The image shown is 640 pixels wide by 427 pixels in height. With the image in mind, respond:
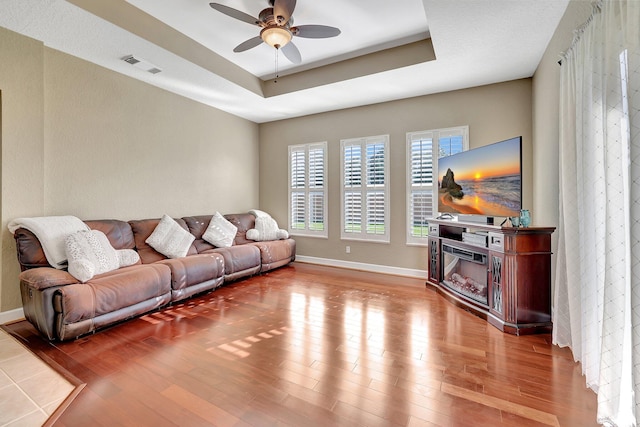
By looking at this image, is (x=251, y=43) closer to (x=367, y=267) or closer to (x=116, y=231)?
(x=116, y=231)

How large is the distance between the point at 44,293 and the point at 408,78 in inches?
182

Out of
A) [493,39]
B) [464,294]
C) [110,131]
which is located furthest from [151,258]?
[493,39]

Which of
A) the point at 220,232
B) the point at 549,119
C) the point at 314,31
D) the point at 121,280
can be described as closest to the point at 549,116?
the point at 549,119

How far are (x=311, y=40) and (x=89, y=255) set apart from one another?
345 cm

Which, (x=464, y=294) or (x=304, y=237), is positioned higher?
(x=304, y=237)

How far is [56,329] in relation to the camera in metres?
2.50

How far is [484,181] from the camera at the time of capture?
3.27 m

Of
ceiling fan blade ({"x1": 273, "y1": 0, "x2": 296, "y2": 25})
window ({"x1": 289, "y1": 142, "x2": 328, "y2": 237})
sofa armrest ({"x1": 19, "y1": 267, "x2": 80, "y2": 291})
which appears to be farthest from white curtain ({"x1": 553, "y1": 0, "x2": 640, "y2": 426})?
sofa armrest ({"x1": 19, "y1": 267, "x2": 80, "y2": 291})

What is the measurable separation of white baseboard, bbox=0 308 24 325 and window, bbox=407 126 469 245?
497 cm

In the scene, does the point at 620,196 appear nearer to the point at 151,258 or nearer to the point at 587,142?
the point at 587,142

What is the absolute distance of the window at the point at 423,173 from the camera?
178 inches

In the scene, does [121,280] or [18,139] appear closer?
[121,280]

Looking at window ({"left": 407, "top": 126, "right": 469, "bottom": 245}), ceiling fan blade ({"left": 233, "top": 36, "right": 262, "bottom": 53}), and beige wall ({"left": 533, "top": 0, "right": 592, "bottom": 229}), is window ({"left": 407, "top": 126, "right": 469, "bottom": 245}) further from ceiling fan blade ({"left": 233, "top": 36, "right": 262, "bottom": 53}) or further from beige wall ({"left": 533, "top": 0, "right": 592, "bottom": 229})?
ceiling fan blade ({"left": 233, "top": 36, "right": 262, "bottom": 53})

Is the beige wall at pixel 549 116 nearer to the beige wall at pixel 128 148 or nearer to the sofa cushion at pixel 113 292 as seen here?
the sofa cushion at pixel 113 292
